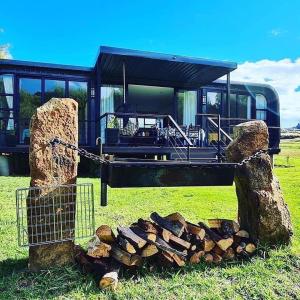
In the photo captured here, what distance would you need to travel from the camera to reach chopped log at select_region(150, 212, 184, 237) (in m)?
3.67

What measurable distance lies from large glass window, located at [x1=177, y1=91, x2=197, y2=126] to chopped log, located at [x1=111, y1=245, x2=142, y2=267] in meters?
11.4

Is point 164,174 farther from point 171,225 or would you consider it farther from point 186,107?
point 186,107

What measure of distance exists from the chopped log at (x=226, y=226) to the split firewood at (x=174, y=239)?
1.85ft

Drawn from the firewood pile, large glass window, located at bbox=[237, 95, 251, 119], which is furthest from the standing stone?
large glass window, located at bbox=[237, 95, 251, 119]

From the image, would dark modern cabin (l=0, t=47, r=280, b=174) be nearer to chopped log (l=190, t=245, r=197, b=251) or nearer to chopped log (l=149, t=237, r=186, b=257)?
chopped log (l=190, t=245, r=197, b=251)

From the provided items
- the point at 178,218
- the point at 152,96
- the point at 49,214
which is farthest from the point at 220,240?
the point at 152,96

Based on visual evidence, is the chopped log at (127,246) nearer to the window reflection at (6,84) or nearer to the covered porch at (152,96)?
the covered porch at (152,96)

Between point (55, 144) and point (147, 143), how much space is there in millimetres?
8429

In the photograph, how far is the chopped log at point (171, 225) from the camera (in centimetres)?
367

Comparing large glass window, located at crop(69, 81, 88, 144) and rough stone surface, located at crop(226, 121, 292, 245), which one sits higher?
large glass window, located at crop(69, 81, 88, 144)

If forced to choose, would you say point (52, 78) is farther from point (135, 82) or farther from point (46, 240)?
point (46, 240)

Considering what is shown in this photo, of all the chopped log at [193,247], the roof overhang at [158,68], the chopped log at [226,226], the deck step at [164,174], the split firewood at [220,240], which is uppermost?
the roof overhang at [158,68]

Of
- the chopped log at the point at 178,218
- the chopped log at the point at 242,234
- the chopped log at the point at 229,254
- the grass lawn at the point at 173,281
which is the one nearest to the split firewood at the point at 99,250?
the grass lawn at the point at 173,281

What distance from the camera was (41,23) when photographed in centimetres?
2736
